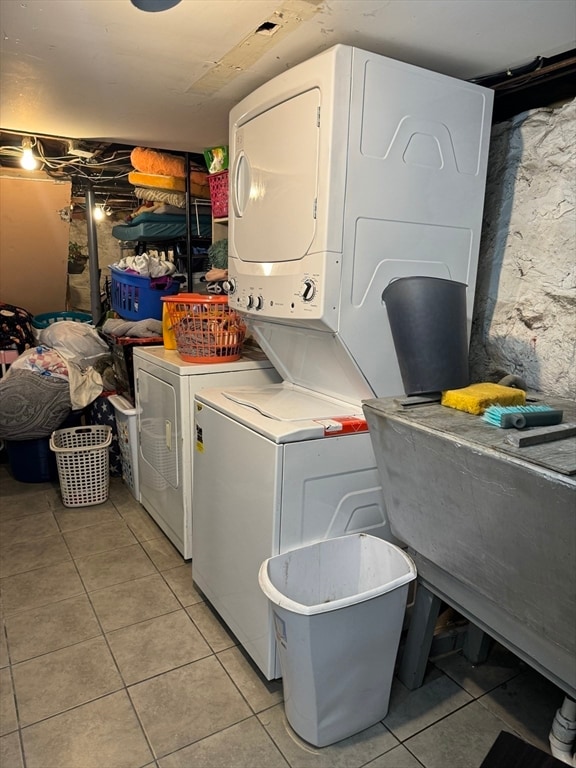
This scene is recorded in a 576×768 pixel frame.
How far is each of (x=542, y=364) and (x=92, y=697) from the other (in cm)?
191

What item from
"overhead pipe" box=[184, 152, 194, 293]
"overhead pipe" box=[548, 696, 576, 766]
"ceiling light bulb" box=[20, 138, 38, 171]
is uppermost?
"ceiling light bulb" box=[20, 138, 38, 171]

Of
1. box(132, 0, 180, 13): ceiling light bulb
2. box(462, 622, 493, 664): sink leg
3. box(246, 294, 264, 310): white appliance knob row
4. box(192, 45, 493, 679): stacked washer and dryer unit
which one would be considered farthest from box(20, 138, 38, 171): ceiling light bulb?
box(462, 622, 493, 664): sink leg

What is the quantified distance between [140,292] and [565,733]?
9.68ft

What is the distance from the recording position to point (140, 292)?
10.7ft

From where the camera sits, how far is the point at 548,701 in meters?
1.70

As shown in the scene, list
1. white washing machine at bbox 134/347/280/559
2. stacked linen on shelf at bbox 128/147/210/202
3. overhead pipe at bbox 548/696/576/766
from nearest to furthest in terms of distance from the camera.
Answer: overhead pipe at bbox 548/696/576/766 → white washing machine at bbox 134/347/280/559 → stacked linen on shelf at bbox 128/147/210/202

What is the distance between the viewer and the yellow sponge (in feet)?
4.58

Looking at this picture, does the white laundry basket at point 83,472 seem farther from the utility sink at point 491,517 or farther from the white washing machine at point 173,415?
the utility sink at point 491,517

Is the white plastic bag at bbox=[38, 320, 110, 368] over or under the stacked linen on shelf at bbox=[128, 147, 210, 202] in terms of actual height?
under

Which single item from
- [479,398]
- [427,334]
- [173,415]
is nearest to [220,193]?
[173,415]

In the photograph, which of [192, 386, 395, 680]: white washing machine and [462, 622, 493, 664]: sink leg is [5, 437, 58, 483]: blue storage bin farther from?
[462, 622, 493, 664]: sink leg

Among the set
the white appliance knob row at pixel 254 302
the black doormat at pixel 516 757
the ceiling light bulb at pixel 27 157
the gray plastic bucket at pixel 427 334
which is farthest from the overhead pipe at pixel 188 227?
the black doormat at pixel 516 757

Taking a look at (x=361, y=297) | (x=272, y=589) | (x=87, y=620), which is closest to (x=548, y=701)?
(x=272, y=589)

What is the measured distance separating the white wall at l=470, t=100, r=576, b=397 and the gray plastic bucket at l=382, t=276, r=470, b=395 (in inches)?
17.0
